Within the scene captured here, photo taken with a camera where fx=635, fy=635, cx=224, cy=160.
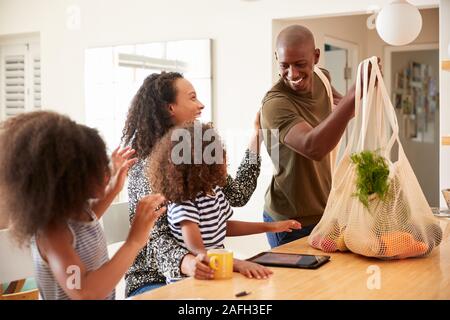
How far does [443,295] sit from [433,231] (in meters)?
0.34

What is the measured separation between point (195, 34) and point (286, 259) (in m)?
2.73

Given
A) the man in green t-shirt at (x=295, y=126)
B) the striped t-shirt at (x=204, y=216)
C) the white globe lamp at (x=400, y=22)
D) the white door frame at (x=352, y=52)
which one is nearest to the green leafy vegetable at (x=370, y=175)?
the man in green t-shirt at (x=295, y=126)

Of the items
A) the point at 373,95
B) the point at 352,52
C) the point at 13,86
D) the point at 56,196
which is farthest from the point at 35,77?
the point at 56,196

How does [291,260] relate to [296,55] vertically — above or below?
below

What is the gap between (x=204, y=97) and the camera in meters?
3.96

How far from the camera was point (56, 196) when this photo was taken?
3.55 ft

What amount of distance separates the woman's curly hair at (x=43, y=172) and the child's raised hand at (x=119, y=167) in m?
0.23

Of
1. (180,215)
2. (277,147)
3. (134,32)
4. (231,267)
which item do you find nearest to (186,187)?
(180,215)

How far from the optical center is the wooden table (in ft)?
3.93

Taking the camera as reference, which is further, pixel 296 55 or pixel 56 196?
pixel 296 55

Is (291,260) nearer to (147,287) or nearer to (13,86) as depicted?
(147,287)

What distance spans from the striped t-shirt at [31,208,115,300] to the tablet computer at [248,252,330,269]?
399 millimetres

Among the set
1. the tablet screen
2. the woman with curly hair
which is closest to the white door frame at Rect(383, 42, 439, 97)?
the woman with curly hair

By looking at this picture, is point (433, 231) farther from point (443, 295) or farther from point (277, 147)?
point (277, 147)
